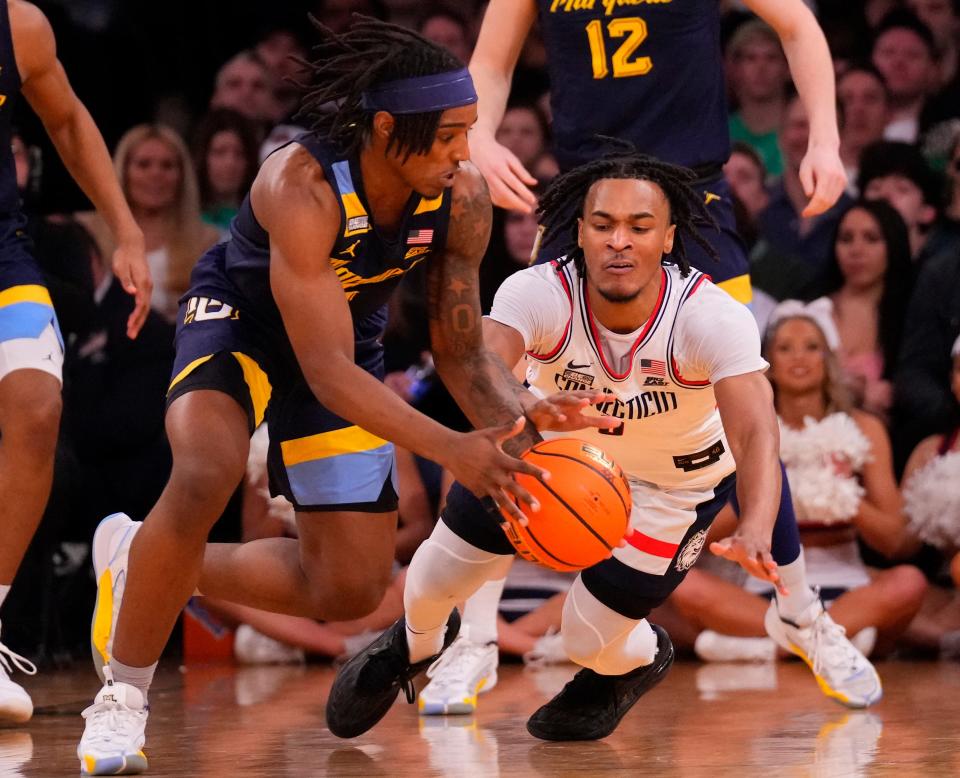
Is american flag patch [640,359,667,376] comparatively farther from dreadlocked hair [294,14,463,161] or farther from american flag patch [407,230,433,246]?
dreadlocked hair [294,14,463,161]

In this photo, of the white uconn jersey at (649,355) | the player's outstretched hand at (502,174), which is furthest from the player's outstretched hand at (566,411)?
the player's outstretched hand at (502,174)

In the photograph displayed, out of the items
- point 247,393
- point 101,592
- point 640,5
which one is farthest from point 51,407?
point 640,5

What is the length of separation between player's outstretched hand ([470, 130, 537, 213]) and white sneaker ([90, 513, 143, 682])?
1288 millimetres

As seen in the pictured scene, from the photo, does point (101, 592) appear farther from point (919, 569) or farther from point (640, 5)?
point (919, 569)

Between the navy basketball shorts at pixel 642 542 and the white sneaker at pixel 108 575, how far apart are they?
84cm

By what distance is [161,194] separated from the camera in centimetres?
696

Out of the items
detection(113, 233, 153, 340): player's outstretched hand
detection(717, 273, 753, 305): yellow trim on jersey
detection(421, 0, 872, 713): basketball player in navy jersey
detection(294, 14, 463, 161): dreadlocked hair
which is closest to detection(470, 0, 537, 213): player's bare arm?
detection(421, 0, 872, 713): basketball player in navy jersey

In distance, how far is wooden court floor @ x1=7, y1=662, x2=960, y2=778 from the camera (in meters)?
3.61

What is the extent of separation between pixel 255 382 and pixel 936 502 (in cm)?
306

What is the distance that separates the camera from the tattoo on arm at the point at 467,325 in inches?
145

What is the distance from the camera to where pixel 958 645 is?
591 centimetres

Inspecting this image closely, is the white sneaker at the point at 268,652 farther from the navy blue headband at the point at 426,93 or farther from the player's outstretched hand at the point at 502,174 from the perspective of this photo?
the navy blue headband at the point at 426,93

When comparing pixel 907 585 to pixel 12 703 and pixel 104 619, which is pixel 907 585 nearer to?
pixel 104 619

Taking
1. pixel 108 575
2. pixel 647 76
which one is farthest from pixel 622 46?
pixel 108 575
